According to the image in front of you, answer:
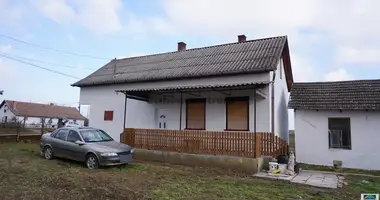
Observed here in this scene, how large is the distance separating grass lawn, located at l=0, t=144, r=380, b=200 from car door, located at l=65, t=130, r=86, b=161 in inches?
17.2

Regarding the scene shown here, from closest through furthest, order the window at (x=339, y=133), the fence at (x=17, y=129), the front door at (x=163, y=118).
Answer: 1. the window at (x=339, y=133)
2. the front door at (x=163, y=118)
3. the fence at (x=17, y=129)

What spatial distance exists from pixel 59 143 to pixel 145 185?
5729 mm

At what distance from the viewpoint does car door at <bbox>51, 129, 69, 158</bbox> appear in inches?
448

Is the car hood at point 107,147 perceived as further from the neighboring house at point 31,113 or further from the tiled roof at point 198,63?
the neighboring house at point 31,113

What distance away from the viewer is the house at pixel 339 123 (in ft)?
39.2

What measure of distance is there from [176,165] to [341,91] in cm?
855

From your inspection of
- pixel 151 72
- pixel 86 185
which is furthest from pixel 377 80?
Answer: pixel 86 185

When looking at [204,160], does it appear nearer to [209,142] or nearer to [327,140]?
[209,142]

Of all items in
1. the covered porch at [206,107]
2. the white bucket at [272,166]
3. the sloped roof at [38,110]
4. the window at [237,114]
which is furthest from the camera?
the sloped roof at [38,110]

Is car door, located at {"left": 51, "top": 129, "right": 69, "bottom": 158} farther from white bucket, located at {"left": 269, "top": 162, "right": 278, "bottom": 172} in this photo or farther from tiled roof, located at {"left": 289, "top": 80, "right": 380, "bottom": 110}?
tiled roof, located at {"left": 289, "top": 80, "right": 380, "bottom": 110}

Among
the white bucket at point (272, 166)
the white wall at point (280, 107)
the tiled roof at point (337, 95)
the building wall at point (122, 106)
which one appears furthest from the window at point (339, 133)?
the building wall at point (122, 106)

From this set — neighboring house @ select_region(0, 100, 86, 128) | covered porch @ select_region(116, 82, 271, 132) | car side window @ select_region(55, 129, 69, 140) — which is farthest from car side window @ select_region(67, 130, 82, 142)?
neighboring house @ select_region(0, 100, 86, 128)

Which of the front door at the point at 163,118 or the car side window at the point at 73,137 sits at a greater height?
the front door at the point at 163,118

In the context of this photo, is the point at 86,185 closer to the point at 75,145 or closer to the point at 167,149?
the point at 75,145
